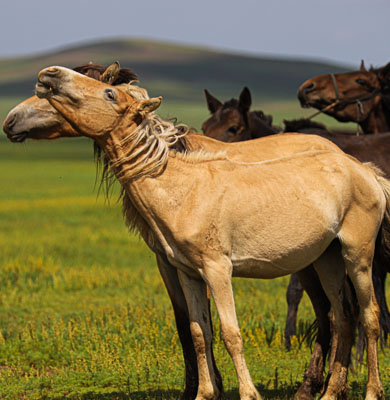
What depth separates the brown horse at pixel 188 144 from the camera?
563 cm

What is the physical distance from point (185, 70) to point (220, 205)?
180080 millimetres

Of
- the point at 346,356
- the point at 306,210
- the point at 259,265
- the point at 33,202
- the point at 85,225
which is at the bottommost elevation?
the point at 33,202

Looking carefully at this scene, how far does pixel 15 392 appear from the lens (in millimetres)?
6066

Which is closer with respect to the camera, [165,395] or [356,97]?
[165,395]

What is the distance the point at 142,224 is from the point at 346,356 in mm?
1976

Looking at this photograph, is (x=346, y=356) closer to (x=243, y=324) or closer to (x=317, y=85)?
(x=243, y=324)

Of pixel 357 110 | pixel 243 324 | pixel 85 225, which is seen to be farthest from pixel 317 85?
pixel 85 225

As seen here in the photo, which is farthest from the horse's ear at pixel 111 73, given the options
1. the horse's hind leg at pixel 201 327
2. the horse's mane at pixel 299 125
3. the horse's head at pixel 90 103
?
the horse's mane at pixel 299 125

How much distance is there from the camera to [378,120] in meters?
8.75

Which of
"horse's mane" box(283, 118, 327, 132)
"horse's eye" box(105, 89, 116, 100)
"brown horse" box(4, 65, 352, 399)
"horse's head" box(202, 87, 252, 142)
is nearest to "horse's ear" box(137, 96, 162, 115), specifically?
"horse's eye" box(105, 89, 116, 100)

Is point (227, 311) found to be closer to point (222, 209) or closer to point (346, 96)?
point (222, 209)

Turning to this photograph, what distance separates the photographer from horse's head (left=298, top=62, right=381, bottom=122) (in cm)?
865

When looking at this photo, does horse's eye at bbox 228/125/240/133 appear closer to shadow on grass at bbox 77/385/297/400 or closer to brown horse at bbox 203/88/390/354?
brown horse at bbox 203/88/390/354

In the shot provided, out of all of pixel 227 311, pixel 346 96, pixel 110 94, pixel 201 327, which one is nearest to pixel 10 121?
pixel 110 94
